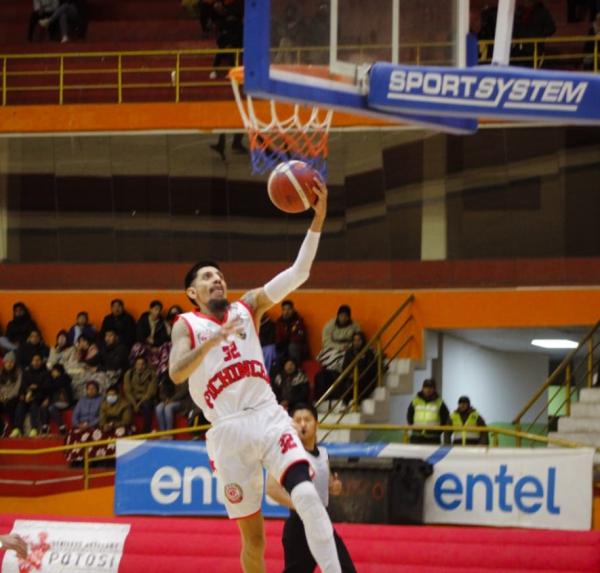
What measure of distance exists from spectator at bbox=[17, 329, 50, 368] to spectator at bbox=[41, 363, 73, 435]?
2.10ft

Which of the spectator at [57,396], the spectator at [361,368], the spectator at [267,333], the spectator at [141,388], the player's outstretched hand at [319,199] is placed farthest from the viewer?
the spectator at [57,396]

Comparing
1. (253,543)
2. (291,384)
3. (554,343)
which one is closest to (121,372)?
(291,384)

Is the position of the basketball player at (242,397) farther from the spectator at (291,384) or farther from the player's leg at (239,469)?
the spectator at (291,384)

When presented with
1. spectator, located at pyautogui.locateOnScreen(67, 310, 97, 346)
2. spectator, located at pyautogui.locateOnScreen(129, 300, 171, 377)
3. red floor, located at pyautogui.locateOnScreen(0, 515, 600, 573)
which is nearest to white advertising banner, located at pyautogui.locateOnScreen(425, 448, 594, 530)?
red floor, located at pyautogui.locateOnScreen(0, 515, 600, 573)

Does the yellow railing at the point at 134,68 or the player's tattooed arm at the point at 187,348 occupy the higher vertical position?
the yellow railing at the point at 134,68

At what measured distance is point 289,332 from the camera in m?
20.7

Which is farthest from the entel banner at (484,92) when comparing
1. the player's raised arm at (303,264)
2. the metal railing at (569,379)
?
the metal railing at (569,379)

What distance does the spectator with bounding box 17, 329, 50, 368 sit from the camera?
69.4 ft

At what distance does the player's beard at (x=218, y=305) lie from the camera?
8594 mm

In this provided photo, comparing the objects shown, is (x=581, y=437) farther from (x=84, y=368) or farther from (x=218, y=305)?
(x=218, y=305)

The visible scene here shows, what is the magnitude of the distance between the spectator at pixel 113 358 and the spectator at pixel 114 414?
582 mm

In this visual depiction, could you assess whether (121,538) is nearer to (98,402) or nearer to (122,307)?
(98,402)

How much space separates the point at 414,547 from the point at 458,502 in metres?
1.66

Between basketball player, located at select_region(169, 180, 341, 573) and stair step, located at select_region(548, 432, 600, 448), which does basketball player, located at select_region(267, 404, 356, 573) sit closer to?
basketball player, located at select_region(169, 180, 341, 573)
